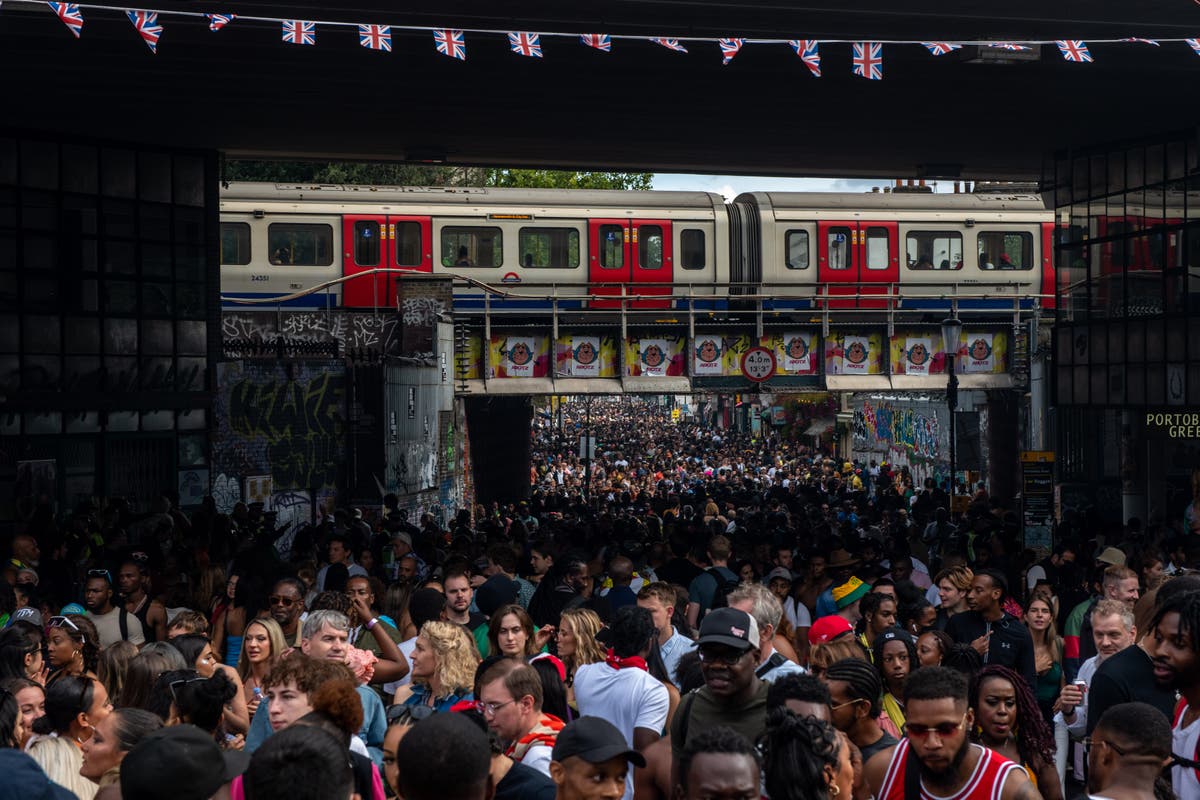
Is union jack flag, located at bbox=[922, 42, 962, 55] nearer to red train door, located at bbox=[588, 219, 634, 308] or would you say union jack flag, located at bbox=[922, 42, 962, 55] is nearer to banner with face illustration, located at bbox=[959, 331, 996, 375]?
banner with face illustration, located at bbox=[959, 331, 996, 375]

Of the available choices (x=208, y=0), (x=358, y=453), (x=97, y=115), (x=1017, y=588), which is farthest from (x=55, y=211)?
(x=1017, y=588)

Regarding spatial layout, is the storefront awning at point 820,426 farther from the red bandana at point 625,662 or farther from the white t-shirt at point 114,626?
the red bandana at point 625,662

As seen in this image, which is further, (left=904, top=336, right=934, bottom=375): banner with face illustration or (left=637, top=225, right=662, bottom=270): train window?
(left=637, top=225, right=662, bottom=270): train window

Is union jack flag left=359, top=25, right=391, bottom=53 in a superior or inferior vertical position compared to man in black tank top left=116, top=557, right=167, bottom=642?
superior

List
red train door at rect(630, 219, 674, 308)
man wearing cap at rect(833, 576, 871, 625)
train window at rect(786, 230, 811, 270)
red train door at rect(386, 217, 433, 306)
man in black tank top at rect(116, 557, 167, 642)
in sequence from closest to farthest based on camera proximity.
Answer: man wearing cap at rect(833, 576, 871, 625), man in black tank top at rect(116, 557, 167, 642), red train door at rect(386, 217, 433, 306), red train door at rect(630, 219, 674, 308), train window at rect(786, 230, 811, 270)

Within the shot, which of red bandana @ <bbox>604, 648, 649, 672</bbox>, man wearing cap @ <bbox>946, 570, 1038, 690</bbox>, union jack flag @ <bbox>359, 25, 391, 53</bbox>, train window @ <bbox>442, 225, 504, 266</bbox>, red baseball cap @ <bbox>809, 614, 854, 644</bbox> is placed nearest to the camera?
red bandana @ <bbox>604, 648, 649, 672</bbox>

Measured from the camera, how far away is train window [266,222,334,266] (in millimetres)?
31141

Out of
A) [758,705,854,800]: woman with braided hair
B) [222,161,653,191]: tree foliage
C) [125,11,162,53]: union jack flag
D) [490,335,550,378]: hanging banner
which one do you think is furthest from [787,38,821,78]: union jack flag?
[222,161,653,191]: tree foliage

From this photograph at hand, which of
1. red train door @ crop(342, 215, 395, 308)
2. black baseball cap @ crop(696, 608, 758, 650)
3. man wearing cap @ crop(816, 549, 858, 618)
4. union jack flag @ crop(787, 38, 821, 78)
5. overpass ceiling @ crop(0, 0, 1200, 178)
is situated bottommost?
man wearing cap @ crop(816, 549, 858, 618)

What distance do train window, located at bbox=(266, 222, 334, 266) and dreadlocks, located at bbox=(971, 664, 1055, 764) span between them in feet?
A: 85.6

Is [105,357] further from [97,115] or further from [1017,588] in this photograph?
[1017,588]

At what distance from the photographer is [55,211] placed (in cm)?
2172

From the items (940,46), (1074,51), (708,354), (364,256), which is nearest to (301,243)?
(364,256)

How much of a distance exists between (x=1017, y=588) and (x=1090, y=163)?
1179cm
